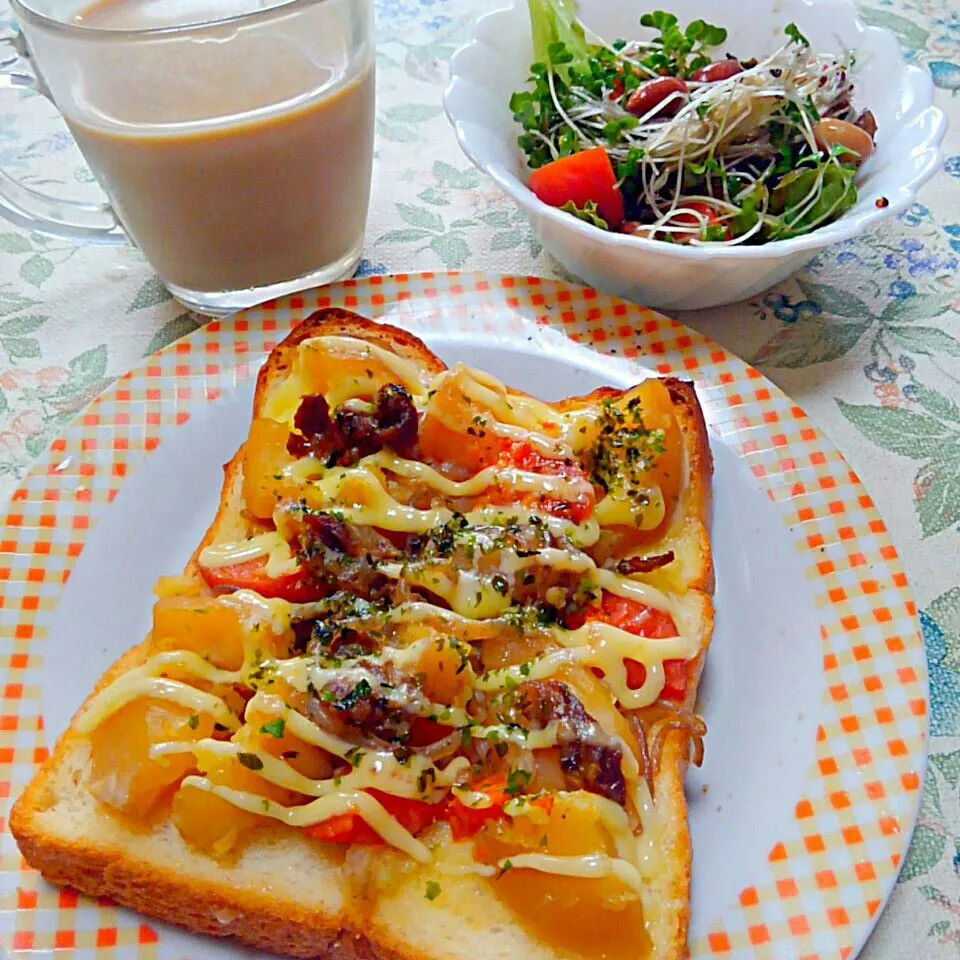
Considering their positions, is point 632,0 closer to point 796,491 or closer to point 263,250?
point 263,250

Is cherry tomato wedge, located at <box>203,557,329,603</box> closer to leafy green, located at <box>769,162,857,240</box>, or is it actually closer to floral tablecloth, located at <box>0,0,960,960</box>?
floral tablecloth, located at <box>0,0,960,960</box>

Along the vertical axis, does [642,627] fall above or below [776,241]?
below

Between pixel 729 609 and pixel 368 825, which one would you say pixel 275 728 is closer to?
pixel 368 825

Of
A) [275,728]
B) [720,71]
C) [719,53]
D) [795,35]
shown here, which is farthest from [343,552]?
[719,53]

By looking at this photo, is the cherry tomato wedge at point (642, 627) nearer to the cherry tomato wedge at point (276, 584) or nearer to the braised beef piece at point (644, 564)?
the braised beef piece at point (644, 564)

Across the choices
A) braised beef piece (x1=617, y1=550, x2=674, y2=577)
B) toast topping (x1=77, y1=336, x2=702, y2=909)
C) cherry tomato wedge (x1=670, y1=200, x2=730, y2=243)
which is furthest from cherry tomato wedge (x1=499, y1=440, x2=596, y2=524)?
cherry tomato wedge (x1=670, y1=200, x2=730, y2=243)

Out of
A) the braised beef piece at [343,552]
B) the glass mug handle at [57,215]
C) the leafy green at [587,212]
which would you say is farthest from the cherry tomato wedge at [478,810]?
the glass mug handle at [57,215]

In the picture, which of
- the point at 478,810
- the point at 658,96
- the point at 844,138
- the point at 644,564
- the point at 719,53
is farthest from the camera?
the point at 719,53
